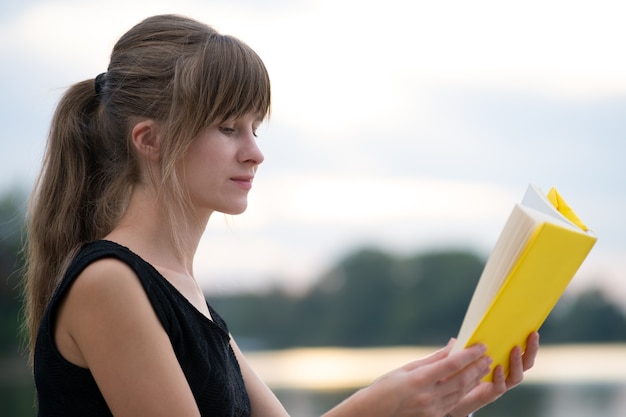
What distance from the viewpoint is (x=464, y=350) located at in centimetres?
135

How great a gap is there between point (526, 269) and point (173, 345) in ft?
1.91

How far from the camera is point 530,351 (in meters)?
1.56

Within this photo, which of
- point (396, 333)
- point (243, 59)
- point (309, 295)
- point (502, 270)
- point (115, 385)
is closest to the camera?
point (502, 270)

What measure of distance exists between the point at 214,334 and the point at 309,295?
17.6 metres

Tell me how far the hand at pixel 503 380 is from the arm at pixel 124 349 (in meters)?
0.48

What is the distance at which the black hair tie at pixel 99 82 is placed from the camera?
1735 millimetres

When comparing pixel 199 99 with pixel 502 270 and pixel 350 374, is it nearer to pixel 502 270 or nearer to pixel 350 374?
pixel 502 270

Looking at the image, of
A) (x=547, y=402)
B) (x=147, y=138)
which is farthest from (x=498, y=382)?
(x=547, y=402)

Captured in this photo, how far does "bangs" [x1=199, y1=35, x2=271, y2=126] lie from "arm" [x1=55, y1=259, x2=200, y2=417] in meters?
0.33

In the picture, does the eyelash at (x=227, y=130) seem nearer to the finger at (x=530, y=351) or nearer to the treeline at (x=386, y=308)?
the finger at (x=530, y=351)

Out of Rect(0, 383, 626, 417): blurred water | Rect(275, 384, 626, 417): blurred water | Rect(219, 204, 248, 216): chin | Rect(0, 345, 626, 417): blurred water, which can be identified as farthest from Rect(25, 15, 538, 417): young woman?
Rect(0, 345, 626, 417): blurred water

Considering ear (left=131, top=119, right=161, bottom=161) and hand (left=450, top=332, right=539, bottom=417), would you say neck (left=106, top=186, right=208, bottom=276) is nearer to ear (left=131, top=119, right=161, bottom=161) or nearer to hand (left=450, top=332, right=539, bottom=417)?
ear (left=131, top=119, right=161, bottom=161)

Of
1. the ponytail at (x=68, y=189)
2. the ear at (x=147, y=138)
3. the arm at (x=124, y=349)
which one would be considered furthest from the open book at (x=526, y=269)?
the ponytail at (x=68, y=189)

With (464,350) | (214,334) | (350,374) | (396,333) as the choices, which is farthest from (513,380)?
(396,333)
